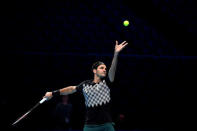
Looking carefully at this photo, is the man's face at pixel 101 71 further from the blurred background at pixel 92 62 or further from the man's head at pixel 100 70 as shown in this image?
the blurred background at pixel 92 62

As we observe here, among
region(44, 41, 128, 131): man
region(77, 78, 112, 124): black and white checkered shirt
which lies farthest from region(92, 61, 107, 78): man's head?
region(77, 78, 112, 124): black and white checkered shirt

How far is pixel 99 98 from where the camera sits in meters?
3.86

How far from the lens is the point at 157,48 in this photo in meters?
10.4

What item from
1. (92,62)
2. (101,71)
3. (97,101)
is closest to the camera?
(97,101)

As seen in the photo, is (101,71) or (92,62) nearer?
(101,71)

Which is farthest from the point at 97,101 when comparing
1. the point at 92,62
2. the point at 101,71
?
the point at 92,62

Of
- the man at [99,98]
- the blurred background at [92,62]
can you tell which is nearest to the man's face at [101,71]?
the man at [99,98]

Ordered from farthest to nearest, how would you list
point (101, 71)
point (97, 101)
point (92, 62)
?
point (92, 62) < point (101, 71) < point (97, 101)

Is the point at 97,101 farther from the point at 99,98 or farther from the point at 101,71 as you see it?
the point at 101,71

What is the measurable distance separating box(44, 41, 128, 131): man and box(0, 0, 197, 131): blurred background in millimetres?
5319

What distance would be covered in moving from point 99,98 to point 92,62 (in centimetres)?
644

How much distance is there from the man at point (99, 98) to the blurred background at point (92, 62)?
17.5 ft

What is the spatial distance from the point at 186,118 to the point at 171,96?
1.01 metres

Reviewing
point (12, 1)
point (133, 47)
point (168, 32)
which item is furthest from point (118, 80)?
point (168, 32)
